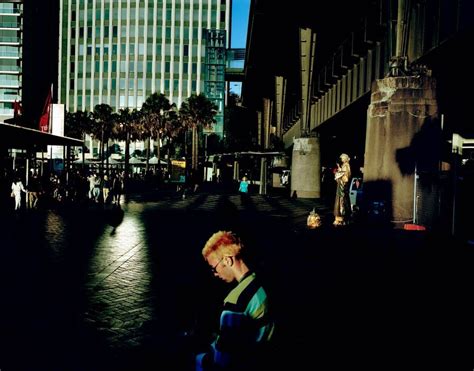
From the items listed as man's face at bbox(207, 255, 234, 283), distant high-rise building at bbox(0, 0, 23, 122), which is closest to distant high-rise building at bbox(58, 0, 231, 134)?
distant high-rise building at bbox(0, 0, 23, 122)

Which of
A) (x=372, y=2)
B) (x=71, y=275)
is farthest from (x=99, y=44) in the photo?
(x=71, y=275)

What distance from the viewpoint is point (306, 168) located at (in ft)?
101

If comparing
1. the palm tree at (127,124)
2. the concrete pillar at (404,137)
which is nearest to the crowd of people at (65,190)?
the concrete pillar at (404,137)

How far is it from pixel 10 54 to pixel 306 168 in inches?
2901

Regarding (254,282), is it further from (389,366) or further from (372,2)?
(372,2)

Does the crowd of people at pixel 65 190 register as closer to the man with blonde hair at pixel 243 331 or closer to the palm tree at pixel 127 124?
the man with blonde hair at pixel 243 331

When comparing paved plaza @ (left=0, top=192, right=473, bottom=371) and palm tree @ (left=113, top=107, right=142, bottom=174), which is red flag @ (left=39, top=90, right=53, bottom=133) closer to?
paved plaza @ (left=0, top=192, right=473, bottom=371)

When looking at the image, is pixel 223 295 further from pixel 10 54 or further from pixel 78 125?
pixel 10 54

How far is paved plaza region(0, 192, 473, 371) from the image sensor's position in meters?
4.45

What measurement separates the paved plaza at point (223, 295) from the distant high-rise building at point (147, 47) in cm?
10394

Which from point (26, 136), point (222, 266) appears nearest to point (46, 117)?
point (26, 136)

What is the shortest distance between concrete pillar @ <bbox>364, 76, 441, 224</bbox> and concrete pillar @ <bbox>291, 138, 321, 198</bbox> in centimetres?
1783

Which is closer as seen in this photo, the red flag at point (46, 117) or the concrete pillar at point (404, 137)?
the concrete pillar at point (404, 137)

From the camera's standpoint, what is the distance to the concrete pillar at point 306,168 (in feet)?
99.5
